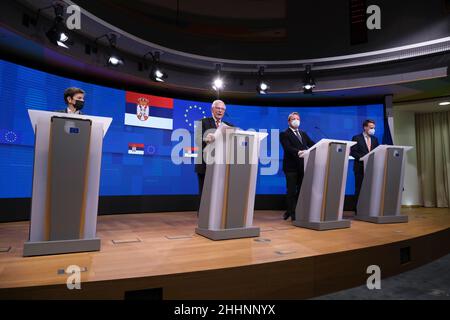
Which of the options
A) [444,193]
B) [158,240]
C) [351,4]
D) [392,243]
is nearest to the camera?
[392,243]

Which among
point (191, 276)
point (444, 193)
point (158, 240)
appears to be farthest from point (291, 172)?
point (444, 193)

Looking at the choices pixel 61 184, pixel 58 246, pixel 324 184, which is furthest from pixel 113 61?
pixel 324 184

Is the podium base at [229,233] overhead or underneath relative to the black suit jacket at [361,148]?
underneath

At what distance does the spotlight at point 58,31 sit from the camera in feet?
11.9

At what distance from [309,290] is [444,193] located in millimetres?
6416

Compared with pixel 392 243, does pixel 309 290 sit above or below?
below

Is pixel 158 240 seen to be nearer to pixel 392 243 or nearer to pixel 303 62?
pixel 392 243

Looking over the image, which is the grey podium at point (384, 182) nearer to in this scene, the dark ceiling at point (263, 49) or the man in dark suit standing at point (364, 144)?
the man in dark suit standing at point (364, 144)

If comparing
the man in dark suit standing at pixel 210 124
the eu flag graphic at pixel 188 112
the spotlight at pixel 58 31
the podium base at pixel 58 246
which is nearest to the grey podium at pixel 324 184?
the man in dark suit standing at pixel 210 124

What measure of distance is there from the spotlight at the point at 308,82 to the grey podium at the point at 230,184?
3.03 m

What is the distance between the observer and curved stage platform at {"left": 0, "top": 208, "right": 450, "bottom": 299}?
1615 mm

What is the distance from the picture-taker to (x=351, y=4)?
16.9 feet

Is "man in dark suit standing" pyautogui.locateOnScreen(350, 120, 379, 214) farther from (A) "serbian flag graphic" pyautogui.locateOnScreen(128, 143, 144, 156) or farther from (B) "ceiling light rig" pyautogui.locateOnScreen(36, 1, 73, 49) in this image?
(B) "ceiling light rig" pyautogui.locateOnScreen(36, 1, 73, 49)
